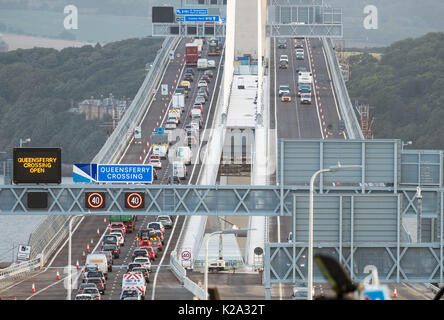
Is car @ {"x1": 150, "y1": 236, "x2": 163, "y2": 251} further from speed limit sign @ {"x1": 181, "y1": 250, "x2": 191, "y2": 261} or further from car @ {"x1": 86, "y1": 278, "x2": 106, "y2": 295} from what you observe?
car @ {"x1": 86, "y1": 278, "x2": 106, "y2": 295}

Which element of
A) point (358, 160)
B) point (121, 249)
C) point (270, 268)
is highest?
point (358, 160)

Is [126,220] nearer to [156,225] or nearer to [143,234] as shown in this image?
[156,225]

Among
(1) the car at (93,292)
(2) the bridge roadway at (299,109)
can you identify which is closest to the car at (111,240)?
(2) the bridge roadway at (299,109)

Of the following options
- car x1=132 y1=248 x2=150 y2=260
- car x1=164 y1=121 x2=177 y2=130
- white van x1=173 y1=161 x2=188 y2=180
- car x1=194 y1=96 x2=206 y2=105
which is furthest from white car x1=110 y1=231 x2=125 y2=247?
car x1=194 y1=96 x2=206 y2=105

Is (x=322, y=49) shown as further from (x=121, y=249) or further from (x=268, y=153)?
(x=121, y=249)

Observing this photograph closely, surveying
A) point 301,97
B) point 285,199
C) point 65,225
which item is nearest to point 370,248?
point 285,199
